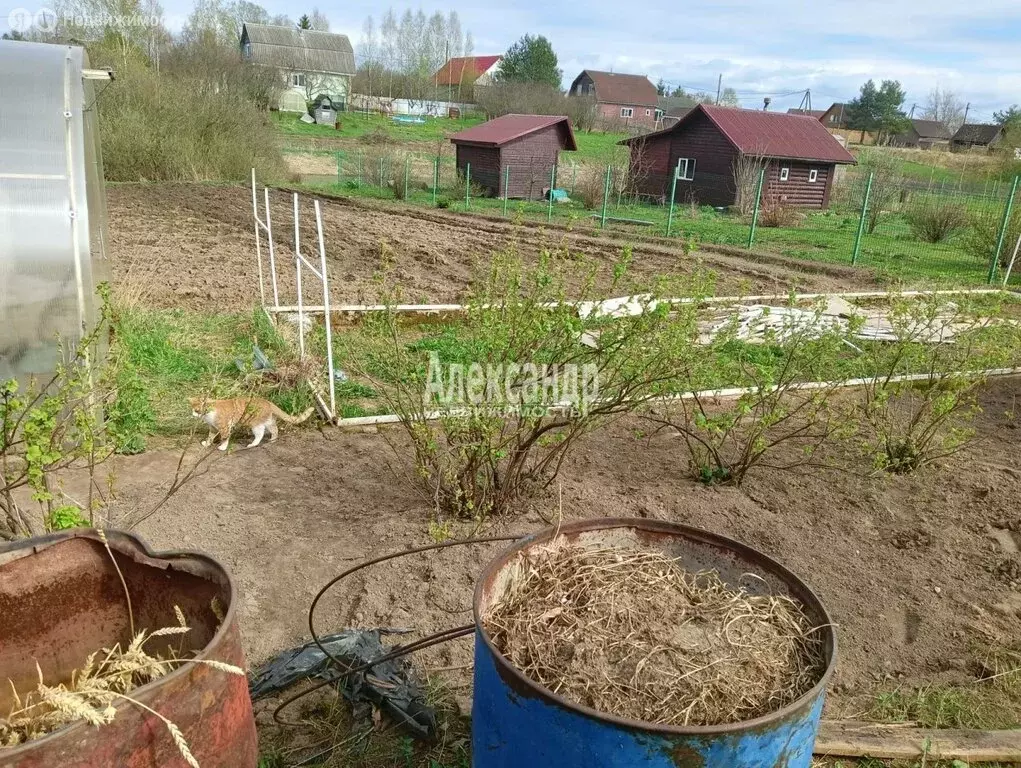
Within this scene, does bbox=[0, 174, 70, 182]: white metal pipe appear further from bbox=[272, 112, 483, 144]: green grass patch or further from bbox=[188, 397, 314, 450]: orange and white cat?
bbox=[272, 112, 483, 144]: green grass patch

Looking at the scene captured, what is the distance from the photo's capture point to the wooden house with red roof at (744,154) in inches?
977

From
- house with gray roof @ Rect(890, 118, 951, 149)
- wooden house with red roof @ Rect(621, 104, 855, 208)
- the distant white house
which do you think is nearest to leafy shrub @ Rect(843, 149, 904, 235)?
wooden house with red roof @ Rect(621, 104, 855, 208)

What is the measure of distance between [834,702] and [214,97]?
2522cm

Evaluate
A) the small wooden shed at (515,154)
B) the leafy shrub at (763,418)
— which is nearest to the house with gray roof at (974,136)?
the small wooden shed at (515,154)

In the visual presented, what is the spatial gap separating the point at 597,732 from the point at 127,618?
147 centimetres

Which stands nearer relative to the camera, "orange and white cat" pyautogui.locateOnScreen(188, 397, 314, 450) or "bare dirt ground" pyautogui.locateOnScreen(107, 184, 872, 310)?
"orange and white cat" pyautogui.locateOnScreen(188, 397, 314, 450)

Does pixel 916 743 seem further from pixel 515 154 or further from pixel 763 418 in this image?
pixel 515 154

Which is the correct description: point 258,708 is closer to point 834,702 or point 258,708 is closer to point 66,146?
point 834,702

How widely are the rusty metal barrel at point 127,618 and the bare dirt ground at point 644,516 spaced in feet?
3.47

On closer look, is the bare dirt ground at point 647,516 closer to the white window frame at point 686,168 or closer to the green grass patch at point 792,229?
the green grass patch at point 792,229

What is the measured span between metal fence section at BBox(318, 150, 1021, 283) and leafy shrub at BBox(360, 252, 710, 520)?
30.7 ft

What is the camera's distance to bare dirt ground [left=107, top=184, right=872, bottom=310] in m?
10.2

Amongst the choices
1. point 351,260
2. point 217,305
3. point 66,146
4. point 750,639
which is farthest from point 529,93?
point 750,639

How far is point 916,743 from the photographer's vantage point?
277 centimetres
